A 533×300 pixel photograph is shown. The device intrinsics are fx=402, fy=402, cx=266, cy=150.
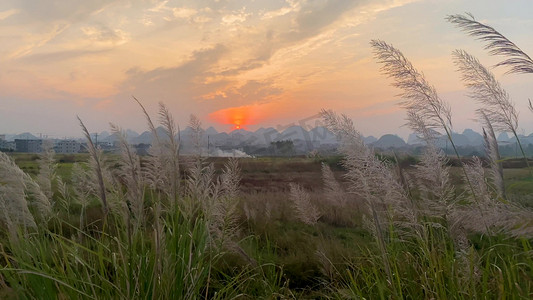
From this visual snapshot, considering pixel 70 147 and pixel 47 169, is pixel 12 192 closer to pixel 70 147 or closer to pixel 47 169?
pixel 47 169

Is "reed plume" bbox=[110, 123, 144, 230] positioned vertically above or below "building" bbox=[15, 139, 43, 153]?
below

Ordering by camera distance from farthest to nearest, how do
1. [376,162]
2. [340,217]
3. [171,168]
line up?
[340,217] → [376,162] → [171,168]

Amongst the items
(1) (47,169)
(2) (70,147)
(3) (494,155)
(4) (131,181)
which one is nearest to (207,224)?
(4) (131,181)

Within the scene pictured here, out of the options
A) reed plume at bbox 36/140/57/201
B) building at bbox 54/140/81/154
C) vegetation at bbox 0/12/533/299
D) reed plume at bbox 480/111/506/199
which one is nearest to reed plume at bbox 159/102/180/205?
vegetation at bbox 0/12/533/299

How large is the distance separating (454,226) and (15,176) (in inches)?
119

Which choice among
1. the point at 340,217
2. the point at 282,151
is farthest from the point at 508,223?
the point at 282,151

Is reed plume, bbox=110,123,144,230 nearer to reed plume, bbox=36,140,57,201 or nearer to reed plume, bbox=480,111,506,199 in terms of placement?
reed plume, bbox=36,140,57,201

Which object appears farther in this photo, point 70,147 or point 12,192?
point 70,147

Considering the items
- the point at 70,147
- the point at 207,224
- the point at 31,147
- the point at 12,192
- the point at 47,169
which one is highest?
the point at 31,147

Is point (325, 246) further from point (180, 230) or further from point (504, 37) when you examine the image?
point (504, 37)

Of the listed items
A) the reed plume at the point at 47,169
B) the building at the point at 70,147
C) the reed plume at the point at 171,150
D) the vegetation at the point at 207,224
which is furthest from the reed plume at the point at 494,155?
the reed plume at the point at 47,169

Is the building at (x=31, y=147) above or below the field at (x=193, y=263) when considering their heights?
above

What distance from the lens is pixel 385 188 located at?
2.52m

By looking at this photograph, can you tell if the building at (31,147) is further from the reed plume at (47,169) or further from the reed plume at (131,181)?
the reed plume at (131,181)
